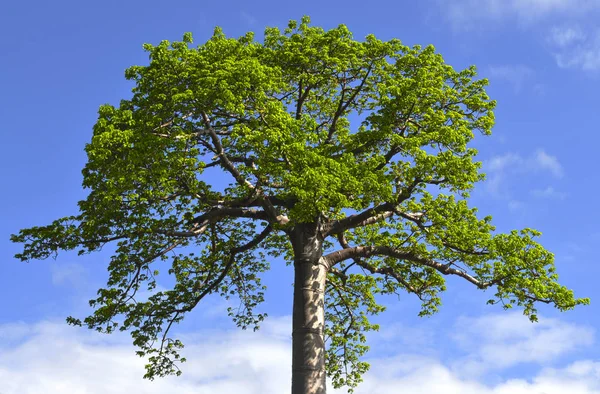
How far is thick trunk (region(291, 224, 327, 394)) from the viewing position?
1717 cm

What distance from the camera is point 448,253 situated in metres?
19.1

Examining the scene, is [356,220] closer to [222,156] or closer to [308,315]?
[308,315]

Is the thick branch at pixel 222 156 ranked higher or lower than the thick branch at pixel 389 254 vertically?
higher

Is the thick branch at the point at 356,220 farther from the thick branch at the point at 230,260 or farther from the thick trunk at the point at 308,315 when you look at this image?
the thick branch at the point at 230,260

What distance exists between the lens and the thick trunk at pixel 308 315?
56.3 ft

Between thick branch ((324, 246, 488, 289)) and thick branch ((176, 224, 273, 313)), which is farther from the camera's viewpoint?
thick branch ((176, 224, 273, 313))

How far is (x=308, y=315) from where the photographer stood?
17672mm

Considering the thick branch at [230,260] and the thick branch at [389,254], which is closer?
the thick branch at [389,254]

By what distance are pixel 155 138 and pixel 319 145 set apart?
478cm

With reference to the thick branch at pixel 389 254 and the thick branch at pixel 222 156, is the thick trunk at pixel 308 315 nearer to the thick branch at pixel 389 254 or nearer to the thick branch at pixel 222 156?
the thick branch at pixel 389 254

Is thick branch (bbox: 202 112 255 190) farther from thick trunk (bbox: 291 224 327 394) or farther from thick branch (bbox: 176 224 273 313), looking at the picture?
thick branch (bbox: 176 224 273 313)

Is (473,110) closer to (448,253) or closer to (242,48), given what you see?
(448,253)

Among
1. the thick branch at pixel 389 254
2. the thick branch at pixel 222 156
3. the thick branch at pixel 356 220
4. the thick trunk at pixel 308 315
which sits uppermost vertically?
the thick branch at pixel 222 156

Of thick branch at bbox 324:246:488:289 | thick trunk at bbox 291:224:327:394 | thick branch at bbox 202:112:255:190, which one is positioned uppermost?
thick branch at bbox 202:112:255:190
